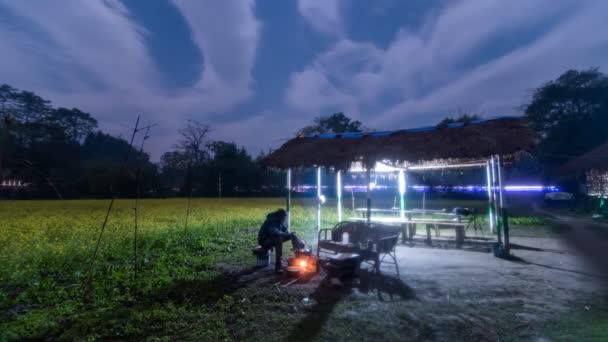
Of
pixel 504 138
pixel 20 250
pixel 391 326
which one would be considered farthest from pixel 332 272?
pixel 20 250

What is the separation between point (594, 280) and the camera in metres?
4.93

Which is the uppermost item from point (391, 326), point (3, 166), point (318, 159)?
point (318, 159)

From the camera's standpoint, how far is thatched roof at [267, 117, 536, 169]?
6.50 metres

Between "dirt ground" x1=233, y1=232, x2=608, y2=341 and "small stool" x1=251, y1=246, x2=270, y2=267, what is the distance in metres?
0.44

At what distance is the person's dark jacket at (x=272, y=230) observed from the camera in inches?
224

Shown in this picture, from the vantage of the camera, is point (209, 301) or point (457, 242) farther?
point (457, 242)

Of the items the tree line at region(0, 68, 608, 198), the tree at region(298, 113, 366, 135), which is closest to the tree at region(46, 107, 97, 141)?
the tree line at region(0, 68, 608, 198)

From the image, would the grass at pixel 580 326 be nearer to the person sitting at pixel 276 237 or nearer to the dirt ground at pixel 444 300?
the dirt ground at pixel 444 300

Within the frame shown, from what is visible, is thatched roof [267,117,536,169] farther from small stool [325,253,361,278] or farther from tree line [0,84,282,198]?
tree line [0,84,282,198]

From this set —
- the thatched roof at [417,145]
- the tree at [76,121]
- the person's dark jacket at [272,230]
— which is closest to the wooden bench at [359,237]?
the person's dark jacket at [272,230]

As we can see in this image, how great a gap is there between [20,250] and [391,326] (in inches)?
318

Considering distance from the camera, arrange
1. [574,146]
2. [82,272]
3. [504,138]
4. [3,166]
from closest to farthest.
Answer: [3,166]
[82,272]
[504,138]
[574,146]

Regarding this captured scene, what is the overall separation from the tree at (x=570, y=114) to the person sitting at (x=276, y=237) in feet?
87.1

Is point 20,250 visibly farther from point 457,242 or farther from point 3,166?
point 457,242
